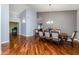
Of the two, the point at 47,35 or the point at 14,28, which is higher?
the point at 14,28

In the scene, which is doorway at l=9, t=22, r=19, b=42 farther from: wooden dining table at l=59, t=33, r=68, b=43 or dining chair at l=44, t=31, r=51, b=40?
wooden dining table at l=59, t=33, r=68, b=43

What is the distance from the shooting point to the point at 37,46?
5191mm

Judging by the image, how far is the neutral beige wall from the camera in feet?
17.4

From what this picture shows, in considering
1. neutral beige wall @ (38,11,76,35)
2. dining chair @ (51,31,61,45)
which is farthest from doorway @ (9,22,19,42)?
dining chair @ (51,31,61,45)

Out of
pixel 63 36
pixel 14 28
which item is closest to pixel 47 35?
pixel 63 36

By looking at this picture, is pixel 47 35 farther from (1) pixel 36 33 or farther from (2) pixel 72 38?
(2) pixel 72 38

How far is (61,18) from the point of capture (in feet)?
17.6

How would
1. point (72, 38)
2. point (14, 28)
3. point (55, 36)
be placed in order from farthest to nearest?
point (55, 36) → point (72, 38) → point (14, 28)

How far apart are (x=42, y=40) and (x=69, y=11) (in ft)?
6.26

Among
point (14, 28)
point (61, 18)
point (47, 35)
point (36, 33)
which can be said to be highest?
point (61, 18)
